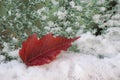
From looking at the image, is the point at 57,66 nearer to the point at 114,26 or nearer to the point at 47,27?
the point at 47,27

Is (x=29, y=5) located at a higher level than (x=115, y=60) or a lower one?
higher

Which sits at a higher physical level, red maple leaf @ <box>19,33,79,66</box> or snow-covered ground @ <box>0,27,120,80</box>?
red maple leaf @ <box>19,33,79,66</box>

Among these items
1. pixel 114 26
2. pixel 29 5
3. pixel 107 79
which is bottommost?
pixel 107 79

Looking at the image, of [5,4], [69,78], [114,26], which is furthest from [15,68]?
[114,26]

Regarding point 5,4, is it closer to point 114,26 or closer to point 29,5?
point 29,5

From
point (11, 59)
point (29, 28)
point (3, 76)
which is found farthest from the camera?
point (29, 28)

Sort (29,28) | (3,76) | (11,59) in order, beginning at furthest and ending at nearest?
(29,28), (11,59), (3,76)

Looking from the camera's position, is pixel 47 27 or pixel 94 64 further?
pixel 47 27

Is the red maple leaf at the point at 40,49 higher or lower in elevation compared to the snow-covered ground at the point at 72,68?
higher
